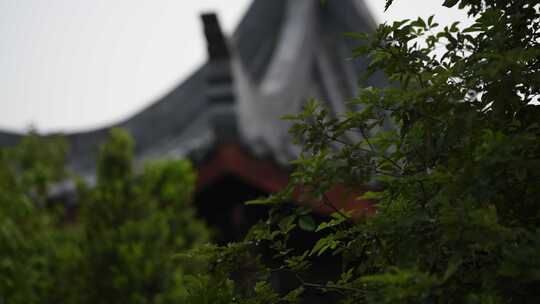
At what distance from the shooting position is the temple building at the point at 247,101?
4.21 meters

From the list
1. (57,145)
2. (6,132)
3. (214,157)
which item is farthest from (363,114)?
(6,132)

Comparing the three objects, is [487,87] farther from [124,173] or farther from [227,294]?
[124,173]

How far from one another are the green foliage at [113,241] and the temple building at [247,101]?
25 centimetres

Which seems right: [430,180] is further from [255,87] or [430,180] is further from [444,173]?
[255,87]

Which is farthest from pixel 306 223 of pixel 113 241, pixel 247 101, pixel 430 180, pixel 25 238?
pixel 25 238

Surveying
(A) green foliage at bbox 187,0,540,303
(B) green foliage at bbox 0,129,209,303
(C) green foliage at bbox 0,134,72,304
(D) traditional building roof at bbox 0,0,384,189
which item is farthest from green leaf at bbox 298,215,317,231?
(C) green foliage at bbox 0,134,72,304

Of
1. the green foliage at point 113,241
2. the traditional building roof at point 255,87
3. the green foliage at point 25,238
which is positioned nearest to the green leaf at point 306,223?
the green foliage at point 113,241

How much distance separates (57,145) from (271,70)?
6.25 feet

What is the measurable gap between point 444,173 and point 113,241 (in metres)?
2.89

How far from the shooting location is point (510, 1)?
1.86 meters

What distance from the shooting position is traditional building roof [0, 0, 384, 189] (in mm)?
4219

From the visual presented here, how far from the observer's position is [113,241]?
4.23 metres

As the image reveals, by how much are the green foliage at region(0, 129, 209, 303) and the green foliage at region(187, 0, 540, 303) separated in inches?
88.1

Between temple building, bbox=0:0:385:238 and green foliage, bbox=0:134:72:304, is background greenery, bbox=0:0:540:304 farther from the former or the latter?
green foliage, bbox=0:134:72:304
